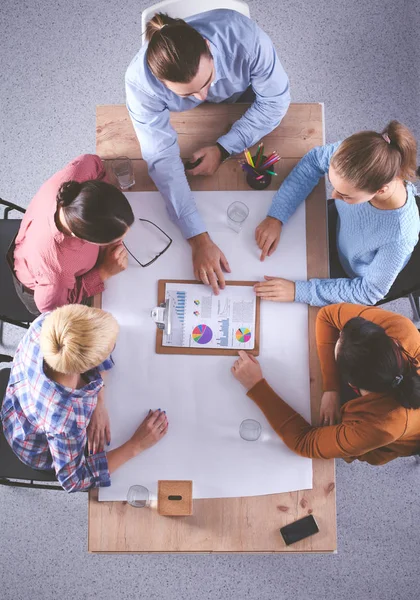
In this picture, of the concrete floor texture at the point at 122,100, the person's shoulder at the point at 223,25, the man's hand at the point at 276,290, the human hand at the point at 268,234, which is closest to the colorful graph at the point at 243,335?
the man's hand at the point at 276,290

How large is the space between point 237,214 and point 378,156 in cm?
49

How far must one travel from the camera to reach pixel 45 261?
156 cm

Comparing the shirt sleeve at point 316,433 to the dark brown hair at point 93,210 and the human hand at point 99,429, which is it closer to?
the human hand at point 99,429

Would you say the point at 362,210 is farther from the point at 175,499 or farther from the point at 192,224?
the point at 175,499

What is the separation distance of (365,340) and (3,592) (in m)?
1.99

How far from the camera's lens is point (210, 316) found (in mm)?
1609

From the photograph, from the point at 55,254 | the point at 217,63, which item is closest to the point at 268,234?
the point at 217,63

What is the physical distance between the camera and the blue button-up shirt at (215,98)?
4.96ft

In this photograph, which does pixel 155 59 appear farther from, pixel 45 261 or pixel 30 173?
pixel 30 173

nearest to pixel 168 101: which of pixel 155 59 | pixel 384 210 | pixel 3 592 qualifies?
pixel 155 59

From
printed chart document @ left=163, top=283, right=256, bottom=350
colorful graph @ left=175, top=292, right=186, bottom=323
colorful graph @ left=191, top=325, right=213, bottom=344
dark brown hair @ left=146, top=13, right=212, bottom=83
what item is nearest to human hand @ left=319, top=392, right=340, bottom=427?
printed chart document @ left=163, top=283, right=256, bottom=350

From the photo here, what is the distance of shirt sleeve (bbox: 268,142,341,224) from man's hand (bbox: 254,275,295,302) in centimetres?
21

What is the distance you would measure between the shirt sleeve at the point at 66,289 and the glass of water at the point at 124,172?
301 millimetres

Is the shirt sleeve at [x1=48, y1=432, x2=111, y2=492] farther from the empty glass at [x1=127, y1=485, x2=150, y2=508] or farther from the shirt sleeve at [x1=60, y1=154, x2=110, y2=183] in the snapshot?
the shirt sleeve at [x1=60, y1=154, x2=110, y2=183]
